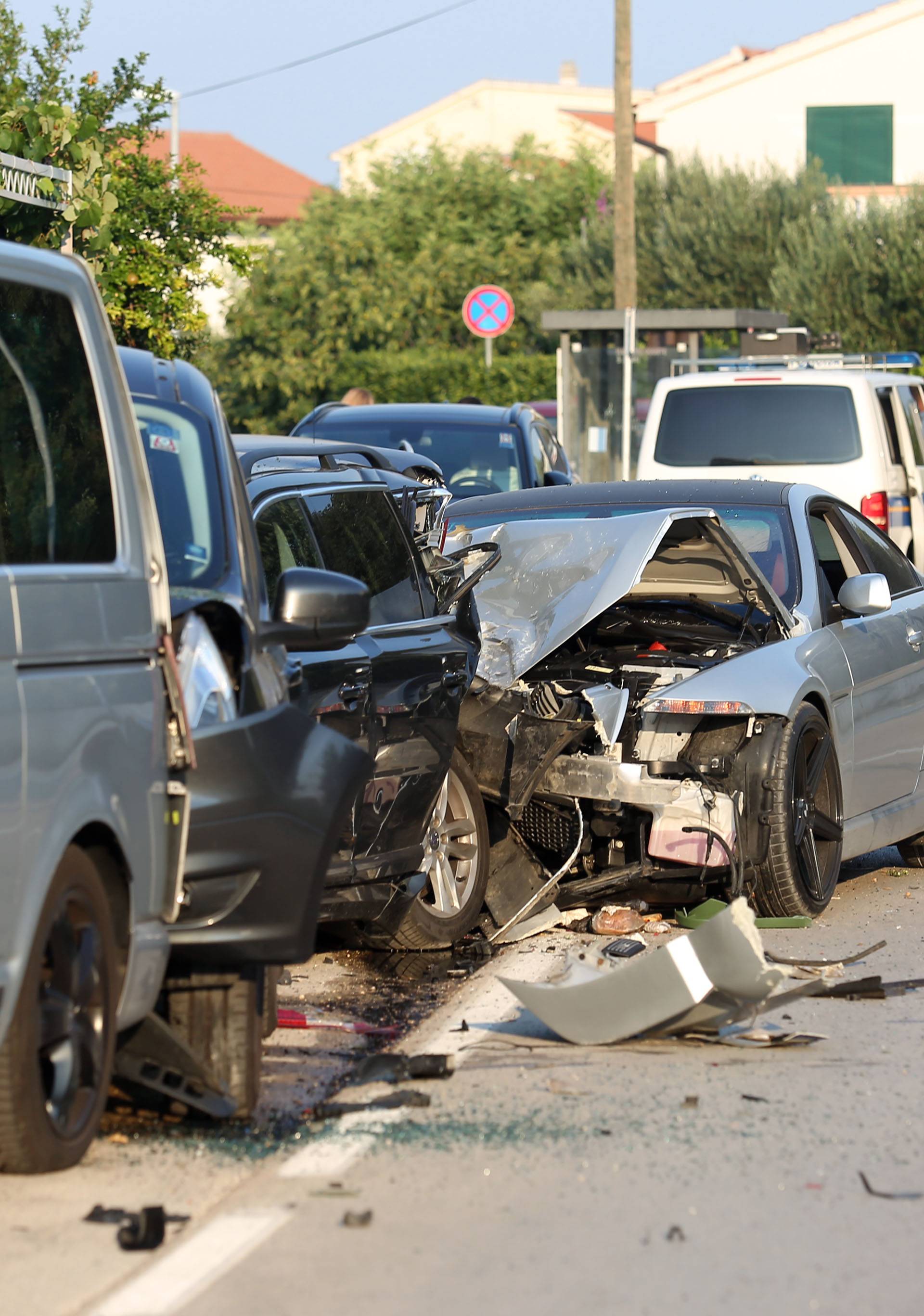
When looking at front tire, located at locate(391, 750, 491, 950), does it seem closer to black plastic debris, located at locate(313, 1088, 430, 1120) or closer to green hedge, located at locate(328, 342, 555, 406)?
black plastic debris, located at locate(313, 1088, 430, 1120)

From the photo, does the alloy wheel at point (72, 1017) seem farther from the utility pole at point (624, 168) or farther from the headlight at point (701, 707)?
the utility pole at point (624, 168)

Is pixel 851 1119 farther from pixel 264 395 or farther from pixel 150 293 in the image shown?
pixel 264 395

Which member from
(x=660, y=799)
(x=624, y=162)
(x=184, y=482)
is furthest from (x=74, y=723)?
(x=624, y=162)

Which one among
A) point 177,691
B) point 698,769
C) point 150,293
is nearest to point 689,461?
point 150,293

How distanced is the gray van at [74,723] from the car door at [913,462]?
11.8m

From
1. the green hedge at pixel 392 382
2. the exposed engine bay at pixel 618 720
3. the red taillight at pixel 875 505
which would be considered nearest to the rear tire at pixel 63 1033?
the exposed engine bay at pixel 618 720

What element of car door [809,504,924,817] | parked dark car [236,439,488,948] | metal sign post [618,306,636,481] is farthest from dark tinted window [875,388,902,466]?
parked dark car [236,439,488,948]

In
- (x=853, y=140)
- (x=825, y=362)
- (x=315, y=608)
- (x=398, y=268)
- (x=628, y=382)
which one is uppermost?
(x=853, y=140)

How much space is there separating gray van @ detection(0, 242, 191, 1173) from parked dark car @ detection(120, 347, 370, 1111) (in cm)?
11

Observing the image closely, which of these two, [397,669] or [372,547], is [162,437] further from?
[372,547]

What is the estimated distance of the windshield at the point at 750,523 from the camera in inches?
336

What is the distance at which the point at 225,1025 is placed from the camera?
193 inches

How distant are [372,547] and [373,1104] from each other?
2.47 meters

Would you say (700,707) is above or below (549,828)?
above
